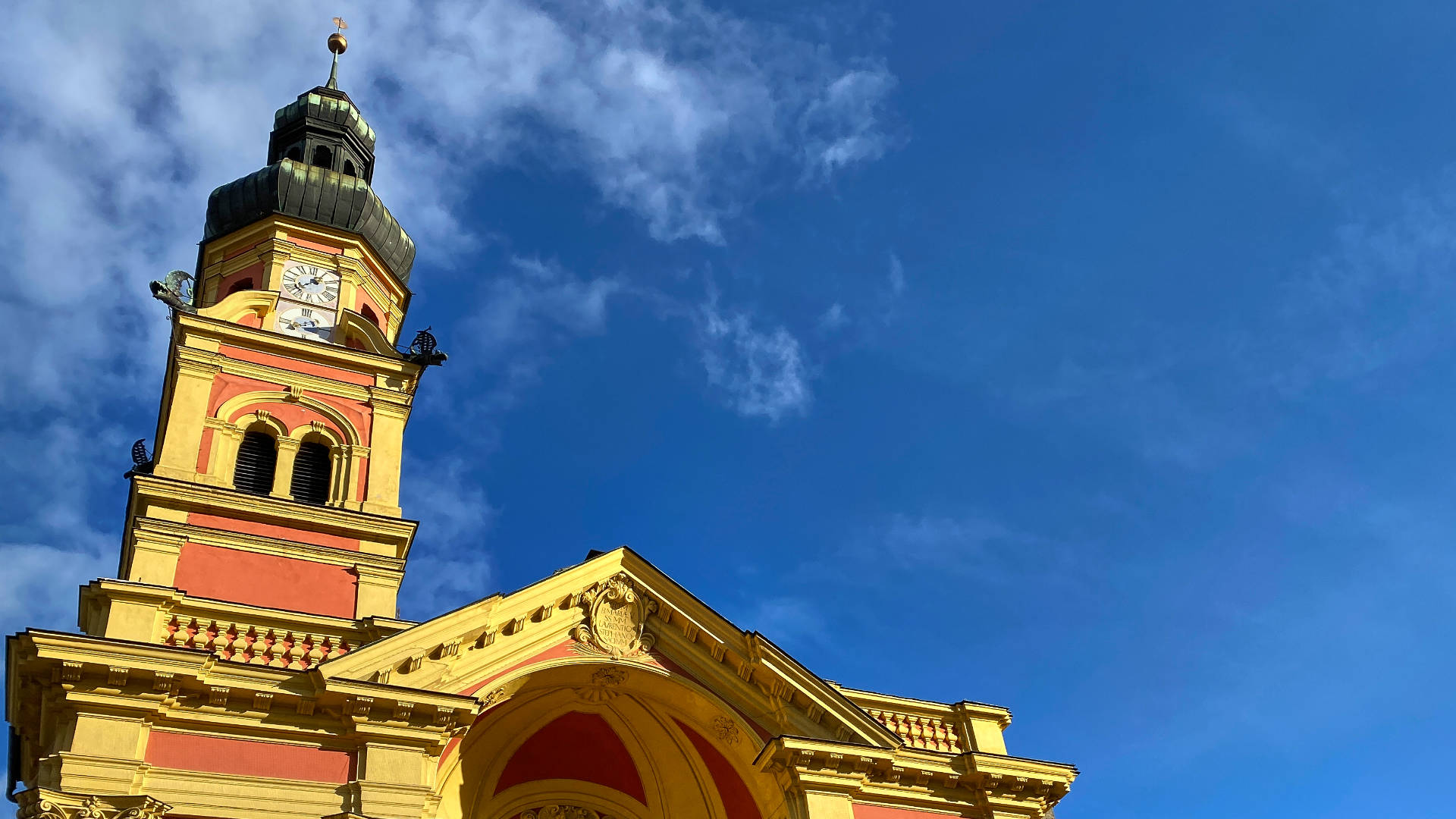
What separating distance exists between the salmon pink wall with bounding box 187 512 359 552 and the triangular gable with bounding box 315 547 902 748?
678 centimetres

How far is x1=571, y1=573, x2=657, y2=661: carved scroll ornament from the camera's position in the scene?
1692 centimetres

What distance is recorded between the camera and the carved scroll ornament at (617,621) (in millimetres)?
16922

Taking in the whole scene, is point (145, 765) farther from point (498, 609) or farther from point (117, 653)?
point (498, 609)

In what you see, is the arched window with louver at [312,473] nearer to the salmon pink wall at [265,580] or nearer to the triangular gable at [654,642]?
the salmon pink wall at [265,580]

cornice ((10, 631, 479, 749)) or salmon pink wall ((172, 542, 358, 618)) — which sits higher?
salmon pink wall ((172, 542, 358, 618))

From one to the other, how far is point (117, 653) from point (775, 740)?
8.15m

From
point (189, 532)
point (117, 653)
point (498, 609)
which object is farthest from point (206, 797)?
point (189, 532)

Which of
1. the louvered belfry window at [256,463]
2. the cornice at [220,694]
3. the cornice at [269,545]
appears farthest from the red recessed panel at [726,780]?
the louvered belfry window at [256,463]

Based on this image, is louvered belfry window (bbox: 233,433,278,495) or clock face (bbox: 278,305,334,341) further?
clock face (bbox: 278,305,334,341)

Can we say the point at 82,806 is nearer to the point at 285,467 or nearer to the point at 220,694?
the point at 220,694

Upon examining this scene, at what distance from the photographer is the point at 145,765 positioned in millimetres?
13422

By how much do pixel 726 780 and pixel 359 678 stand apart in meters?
5.79

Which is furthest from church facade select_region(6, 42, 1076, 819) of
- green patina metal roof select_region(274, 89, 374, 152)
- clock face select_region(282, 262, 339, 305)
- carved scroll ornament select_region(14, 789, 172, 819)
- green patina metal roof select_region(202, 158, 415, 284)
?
green patina metal roof select_region(274, 89, 374, 152)

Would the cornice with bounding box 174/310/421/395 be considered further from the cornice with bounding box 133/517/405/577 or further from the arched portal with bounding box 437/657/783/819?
the arched portal with bounding box 437/657/783/819
